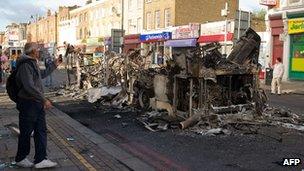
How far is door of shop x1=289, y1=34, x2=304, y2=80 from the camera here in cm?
3005

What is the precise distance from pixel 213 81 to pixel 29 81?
5.60 meters

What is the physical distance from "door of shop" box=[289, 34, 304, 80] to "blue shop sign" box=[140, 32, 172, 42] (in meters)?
19.2

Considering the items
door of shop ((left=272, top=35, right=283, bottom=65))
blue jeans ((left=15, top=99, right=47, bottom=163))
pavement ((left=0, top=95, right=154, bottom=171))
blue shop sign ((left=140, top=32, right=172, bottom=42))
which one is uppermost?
blue shop sign ((left=140, top=32, right=172, bottom=42))

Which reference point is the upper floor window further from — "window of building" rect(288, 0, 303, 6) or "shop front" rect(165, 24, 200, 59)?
"shop front" rect(165, 24, 200, 59)

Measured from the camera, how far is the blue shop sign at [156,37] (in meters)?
49.1

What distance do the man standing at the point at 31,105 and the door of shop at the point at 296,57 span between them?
82.0ft

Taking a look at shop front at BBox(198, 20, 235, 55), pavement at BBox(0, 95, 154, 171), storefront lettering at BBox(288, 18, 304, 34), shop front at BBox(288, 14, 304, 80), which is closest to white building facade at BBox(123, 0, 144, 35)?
shop front at BBox(198, 20, 235, 55)

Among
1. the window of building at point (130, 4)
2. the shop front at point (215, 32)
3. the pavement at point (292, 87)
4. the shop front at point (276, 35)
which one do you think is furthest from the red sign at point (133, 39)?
the pavement at point (292, 87)

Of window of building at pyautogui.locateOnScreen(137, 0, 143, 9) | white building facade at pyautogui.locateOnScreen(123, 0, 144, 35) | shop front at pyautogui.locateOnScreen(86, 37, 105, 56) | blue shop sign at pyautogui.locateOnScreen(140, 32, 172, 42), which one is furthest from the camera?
shop front at pyautogui.locateOnScreen(86, 37, 105, 56)

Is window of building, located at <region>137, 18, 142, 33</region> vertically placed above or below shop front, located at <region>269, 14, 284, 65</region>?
above

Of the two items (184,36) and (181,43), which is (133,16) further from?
(181,43)

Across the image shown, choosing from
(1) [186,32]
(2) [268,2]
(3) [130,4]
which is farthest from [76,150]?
(3) [130,4]

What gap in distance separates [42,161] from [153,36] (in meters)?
45.7

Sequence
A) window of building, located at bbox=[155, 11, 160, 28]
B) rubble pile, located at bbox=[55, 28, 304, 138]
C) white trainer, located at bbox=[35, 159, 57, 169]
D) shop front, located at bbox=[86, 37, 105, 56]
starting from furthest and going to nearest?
shop front, located at bbox=[86, 37, 105, 56] < window of building, located at bbox=[155, 11, 160, 28] < rubble pile, located at bbox=[55, 28, 304, 138] < white trainer, located at bbox=[35, 159, 57, 169]
